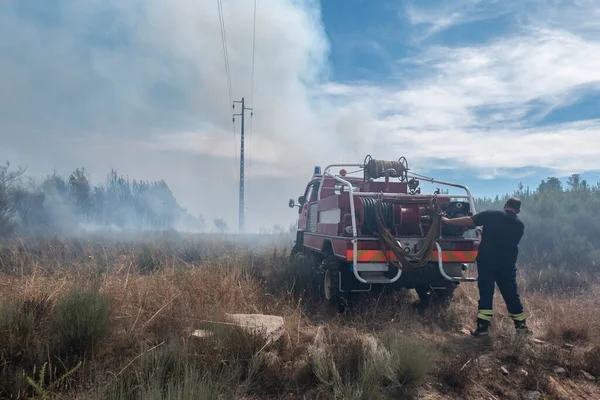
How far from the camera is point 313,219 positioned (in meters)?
7.50

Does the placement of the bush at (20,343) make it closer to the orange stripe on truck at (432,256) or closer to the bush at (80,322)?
the bush at (80,322)

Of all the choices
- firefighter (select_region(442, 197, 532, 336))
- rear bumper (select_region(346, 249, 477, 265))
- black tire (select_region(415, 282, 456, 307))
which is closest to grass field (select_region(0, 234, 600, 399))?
firefighter (select_region(442, 197, 532, 336))

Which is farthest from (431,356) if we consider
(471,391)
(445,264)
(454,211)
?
(454,211)

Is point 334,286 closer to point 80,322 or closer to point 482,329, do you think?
point 482,329

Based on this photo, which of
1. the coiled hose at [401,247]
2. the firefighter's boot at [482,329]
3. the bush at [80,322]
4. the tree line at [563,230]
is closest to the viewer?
the bush at [80,322]

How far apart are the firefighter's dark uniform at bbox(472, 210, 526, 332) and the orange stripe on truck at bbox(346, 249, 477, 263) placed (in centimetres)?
21

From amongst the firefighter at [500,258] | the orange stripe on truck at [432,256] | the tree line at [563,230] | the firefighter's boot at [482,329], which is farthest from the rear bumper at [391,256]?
the tree line at [563,230]

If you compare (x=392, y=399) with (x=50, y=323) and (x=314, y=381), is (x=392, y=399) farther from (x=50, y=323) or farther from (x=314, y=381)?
(x=50, y=323)

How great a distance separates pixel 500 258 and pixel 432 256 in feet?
3.07

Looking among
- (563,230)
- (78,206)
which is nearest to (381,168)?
(563,230)

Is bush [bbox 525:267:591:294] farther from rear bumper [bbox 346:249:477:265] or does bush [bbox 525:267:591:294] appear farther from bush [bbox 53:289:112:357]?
bush [bbox 53:289:112:357]

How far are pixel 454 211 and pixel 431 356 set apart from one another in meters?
2.93

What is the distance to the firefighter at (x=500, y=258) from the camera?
5345 mm

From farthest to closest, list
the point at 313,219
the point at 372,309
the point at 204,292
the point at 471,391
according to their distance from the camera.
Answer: the point at 313,219, the point at 372,309, the point at 204,292, the point at 471,391
